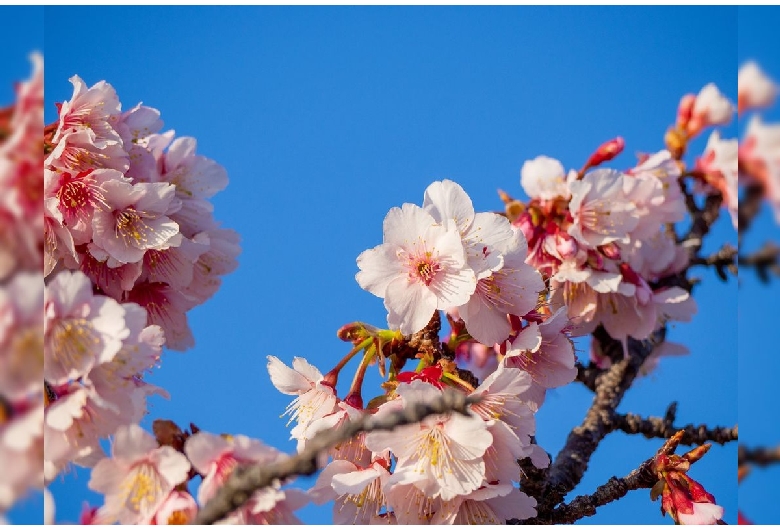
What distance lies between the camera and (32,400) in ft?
3.28

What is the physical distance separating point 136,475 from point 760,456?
82 centimetres

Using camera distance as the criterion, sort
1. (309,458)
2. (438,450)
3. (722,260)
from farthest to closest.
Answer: (722,260), (438,450), (309,458)

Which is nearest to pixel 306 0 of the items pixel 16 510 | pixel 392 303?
pixel 392 303

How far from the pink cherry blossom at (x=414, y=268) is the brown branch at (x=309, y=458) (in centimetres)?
42

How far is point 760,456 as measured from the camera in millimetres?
1134

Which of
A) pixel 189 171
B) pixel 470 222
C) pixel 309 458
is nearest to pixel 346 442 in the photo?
pixel 470 222

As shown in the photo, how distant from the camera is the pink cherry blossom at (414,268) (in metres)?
1.29

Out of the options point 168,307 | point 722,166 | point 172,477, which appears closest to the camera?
point 172,477

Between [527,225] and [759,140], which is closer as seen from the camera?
[759,140]

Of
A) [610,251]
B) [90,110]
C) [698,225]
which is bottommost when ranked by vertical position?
[90,110]

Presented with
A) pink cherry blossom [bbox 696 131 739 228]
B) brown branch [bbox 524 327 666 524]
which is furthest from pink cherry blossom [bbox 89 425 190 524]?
pink cherry blossom [bbox 696 131 739 228]

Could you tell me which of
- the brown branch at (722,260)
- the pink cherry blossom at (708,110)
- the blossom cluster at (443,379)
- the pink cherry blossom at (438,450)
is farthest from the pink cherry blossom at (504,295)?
the brown branch at (722,260)

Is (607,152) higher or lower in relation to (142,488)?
higher

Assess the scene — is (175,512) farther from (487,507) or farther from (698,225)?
(698,225)
